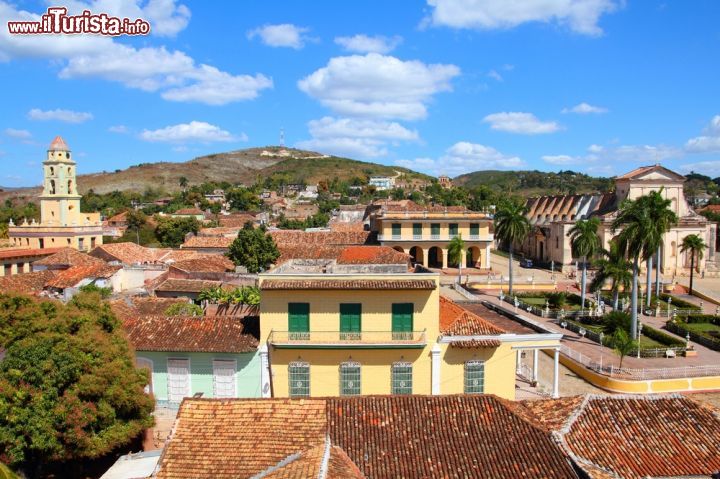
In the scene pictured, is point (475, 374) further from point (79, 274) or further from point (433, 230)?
point (433, 230)

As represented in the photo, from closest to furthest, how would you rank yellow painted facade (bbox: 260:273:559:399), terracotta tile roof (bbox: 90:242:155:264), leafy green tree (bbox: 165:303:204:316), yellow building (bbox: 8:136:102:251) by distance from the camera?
yellow painted facade (bbox: 260:273:559:399)
leafy green tree (bbox: 165:303:204:316)
terracotta tile roof (bbox: 90:242:155:264)
yellow building (bbox: 8:136:102:251)

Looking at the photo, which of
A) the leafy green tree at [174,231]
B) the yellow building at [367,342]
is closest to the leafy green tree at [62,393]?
the yellow building at [367,342]

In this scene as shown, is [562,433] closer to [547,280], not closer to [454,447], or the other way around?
[454,447]

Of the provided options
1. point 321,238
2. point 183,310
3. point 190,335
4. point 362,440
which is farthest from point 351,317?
point 321,238

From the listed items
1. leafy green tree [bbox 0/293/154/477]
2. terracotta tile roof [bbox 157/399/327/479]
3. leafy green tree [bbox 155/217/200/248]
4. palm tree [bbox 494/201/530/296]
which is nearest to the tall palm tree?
palm tree [bbox 494/201/530/296]

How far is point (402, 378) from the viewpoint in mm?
Result: 18719

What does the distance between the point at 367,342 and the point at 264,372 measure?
3.51 meters

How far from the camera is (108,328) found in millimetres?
17344


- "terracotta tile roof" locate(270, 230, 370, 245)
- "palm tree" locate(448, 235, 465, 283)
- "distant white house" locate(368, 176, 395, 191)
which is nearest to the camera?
"palm tree" locate(448, 235, 465, 283)

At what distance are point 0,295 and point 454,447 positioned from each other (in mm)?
13934

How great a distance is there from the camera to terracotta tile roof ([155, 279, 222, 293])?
31317 millimetres

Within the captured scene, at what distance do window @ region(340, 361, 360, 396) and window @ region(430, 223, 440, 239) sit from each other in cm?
3283

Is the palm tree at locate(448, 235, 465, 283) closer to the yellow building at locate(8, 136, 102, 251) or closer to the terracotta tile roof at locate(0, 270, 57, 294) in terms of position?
the terracotta tile roof at locate(0, 270, 57, 294)

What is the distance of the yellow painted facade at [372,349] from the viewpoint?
731 inches
